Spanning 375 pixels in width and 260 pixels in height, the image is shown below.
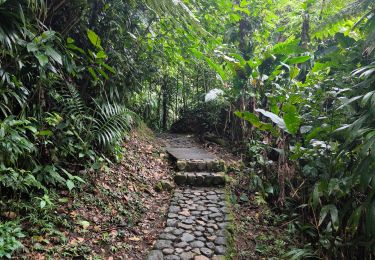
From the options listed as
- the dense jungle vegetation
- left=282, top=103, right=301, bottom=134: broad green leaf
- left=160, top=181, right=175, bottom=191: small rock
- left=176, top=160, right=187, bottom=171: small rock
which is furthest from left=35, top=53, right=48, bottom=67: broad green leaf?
left=176, top=160, right=187, bottom=171: small rock

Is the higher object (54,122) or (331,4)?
(331,4)

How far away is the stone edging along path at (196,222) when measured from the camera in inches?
111

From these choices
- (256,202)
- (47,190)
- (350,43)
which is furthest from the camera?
(256,202)

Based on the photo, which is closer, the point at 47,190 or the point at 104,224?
the point at 47,190

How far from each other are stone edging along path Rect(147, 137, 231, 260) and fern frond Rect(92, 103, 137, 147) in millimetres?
1249

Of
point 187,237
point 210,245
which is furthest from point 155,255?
point 210,245

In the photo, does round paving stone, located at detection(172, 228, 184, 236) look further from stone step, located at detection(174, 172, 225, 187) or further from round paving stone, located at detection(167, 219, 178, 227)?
stone step, located at detection(174, 172, 225, 187)

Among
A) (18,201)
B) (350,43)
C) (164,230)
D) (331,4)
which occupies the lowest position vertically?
(164,230)

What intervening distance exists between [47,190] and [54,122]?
71 centimetres

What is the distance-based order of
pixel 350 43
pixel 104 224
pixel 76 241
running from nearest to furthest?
pixel 76 241 → pixel 104 224 → pixel 350 43

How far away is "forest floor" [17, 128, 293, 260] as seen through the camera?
2506 mm

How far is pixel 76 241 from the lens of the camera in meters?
2.61

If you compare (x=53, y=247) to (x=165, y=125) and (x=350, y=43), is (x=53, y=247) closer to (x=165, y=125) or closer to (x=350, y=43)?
(x=350, y=43)

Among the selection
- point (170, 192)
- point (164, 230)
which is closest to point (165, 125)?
point (170, 192)
